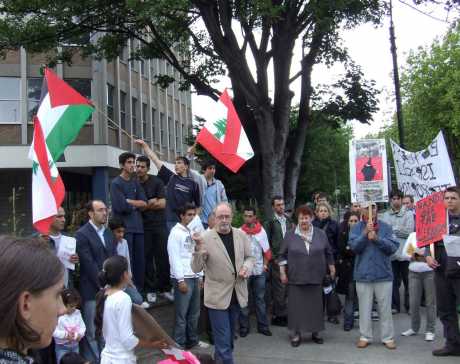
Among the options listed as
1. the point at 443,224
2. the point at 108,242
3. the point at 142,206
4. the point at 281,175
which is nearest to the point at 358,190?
the point at 443,224

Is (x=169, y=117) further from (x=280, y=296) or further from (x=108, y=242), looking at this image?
(x=108, y=242)

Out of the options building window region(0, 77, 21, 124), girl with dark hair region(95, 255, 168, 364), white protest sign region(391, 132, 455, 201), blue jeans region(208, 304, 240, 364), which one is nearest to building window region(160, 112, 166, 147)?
building window region(0, 77, 21, 124)

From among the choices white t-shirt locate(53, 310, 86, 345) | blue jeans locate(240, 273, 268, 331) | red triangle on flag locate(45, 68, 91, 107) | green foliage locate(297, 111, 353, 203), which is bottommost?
blue jeans locate(240, 273, 268, 331)

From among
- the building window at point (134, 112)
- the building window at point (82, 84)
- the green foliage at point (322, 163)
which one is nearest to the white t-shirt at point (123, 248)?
the green foliage at point (322, 163)

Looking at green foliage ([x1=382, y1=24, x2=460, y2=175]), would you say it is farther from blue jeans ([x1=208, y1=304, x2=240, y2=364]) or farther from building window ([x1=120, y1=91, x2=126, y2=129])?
blue jeans ([x1=208, y1=304, x2=240, y2=364])

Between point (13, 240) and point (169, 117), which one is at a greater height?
point (169, 117)

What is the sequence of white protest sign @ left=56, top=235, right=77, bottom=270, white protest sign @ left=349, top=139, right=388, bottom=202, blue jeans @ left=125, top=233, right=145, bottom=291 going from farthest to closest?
1. white protest sign @ left=349, top=139, right=388, bottom=202
2. blue jeans @ left=125, top=233, right=145, bottom=291
3. white protest sign @ left=56, top=235, right=77, bottom=270

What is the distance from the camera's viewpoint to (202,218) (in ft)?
30.0

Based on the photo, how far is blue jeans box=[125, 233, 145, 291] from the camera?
7812 mm

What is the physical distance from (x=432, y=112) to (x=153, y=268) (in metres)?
35.7

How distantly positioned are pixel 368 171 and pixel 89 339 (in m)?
4.38

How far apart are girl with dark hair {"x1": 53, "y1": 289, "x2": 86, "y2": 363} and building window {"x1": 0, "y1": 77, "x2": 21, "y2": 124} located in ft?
74.8

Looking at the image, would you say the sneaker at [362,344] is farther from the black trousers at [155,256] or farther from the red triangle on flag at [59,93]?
the red triangle on flag at [59,93]

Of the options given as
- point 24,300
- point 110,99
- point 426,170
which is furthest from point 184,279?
point 110,99
